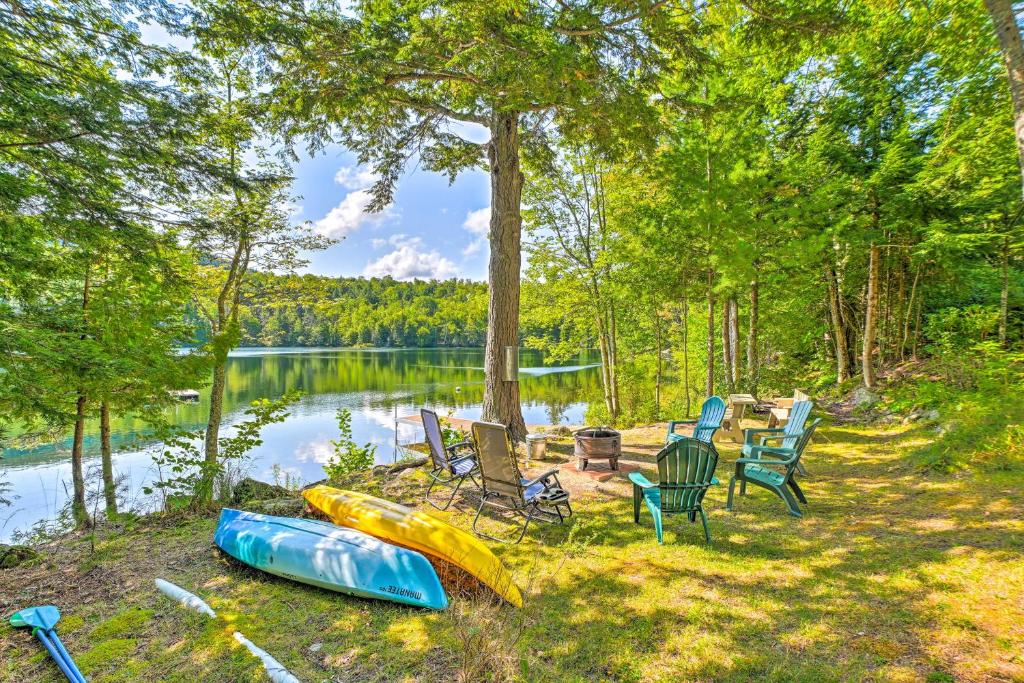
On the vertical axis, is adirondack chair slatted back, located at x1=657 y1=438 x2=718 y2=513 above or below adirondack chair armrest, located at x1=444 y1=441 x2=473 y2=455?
above

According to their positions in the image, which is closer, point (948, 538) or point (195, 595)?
point (195, 595)

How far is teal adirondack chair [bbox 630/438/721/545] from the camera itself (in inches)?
153

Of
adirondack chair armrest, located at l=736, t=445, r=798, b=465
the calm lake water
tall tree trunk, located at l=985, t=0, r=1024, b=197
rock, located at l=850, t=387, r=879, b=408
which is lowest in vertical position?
the calm lake water

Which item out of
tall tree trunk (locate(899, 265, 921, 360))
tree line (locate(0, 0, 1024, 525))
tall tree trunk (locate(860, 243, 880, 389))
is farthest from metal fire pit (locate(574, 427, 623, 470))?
tall tree trunk (locate(899, 265, 921, 360))

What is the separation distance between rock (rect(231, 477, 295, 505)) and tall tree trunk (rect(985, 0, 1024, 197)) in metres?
7.55

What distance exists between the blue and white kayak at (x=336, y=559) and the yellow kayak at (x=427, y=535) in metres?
0.15

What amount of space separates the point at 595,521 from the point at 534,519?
0.62m

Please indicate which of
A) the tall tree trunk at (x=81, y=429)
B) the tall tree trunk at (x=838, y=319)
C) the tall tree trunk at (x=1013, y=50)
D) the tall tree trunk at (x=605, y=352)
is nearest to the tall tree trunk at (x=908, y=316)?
the tall tree trunk at (x=838, y=319)

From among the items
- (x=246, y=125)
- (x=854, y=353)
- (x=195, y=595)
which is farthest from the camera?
(x=854, y=353)

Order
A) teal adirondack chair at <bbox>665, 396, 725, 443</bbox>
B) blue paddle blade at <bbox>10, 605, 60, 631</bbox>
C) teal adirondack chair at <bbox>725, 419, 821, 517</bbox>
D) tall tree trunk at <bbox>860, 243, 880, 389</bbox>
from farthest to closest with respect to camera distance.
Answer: tall tree trunk at <bbox>860, 243, 880, 389</bbox>
teal adirondack chair at <bbox>665, 396, 725, 443</bbox>
teal adirondack chair at <bbox>725, 419, 821, 517</bbox>
blue paddle blade at <bbox>10, 605, 60, 631</bbox>

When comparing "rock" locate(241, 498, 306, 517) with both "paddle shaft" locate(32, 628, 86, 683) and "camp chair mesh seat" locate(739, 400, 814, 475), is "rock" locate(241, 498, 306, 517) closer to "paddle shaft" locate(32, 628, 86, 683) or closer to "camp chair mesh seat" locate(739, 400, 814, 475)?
"paddle shaft" locate(32, 628, 86, 683)

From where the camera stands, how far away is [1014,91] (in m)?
3.29

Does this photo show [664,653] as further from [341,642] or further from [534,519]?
[534,519]

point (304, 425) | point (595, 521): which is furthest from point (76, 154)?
point (304, 425)
